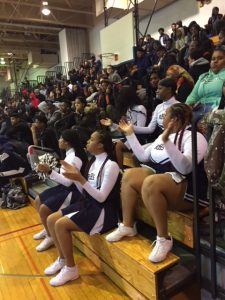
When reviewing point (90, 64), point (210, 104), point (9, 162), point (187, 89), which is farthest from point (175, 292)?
point (90, 64)

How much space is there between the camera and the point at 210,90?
242 cm

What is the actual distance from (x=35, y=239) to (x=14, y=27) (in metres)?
9.84

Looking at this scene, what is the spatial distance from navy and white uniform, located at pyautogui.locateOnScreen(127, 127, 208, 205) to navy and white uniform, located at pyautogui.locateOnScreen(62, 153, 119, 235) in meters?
0.24

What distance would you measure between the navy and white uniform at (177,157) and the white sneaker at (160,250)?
283 millimetres

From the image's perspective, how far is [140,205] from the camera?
2.08 m

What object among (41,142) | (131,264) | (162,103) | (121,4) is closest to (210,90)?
(162,103)

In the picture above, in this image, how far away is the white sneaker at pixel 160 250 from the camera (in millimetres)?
1613

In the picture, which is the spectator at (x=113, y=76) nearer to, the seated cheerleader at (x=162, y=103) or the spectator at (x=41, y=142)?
the spectator at (x=41, y=142)

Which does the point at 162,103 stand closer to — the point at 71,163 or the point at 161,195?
the point at 71,163

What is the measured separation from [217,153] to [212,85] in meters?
1.34

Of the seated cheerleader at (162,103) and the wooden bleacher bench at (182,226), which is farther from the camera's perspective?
the seated cheerleader at (162,103)

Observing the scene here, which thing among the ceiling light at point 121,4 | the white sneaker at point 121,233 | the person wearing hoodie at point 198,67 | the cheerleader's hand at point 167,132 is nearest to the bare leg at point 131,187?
the white sneaker at point 121,233

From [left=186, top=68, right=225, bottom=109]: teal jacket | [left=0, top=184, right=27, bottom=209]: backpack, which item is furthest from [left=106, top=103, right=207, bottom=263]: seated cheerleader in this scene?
[left=0, top=184, right=27, bottom=209]: backpack

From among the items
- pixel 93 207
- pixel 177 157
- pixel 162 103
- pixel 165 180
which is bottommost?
pixel 93 207
